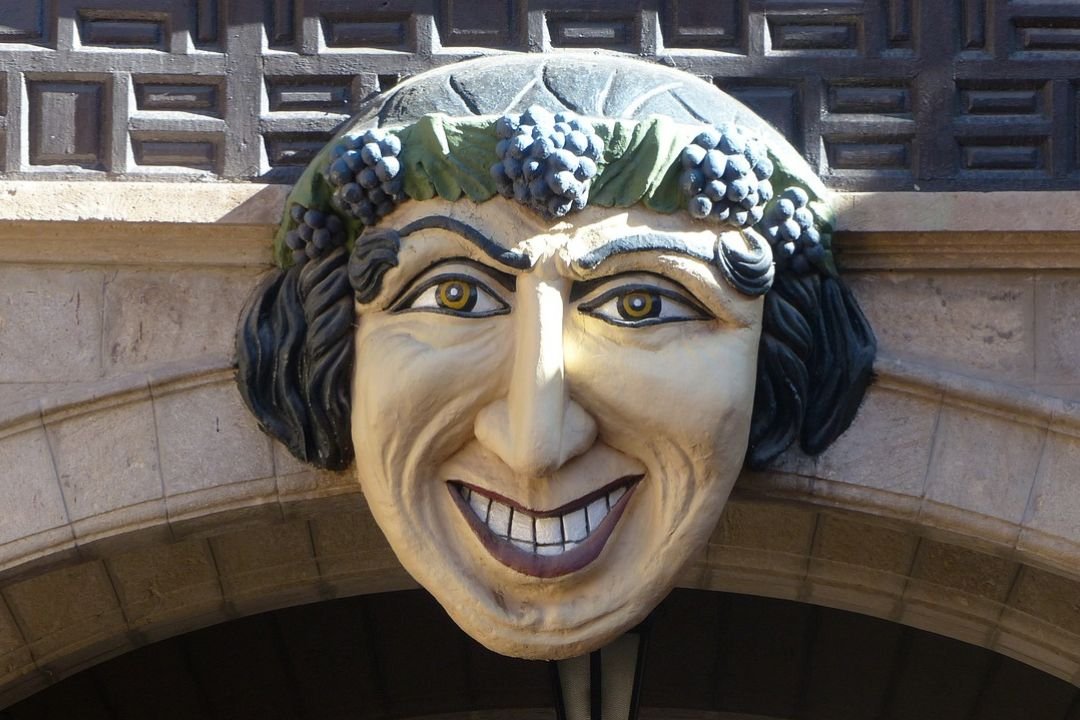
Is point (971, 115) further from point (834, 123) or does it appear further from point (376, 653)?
point (376, 653)

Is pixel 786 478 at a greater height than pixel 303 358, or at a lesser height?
lesser

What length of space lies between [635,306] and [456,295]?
1.25 feet

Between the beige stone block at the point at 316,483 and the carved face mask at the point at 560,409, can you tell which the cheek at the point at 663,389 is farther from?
the beige stone block at the point at 316,483

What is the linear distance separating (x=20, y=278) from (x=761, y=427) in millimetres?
1739

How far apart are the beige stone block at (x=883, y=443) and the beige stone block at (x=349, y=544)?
1.24 meters

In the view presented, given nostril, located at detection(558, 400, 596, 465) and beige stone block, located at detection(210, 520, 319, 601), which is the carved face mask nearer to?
nostril, located at detection(558, 400, 596, 465)

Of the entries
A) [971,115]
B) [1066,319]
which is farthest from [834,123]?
[1066,319]

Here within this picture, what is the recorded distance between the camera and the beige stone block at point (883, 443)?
475 centimetres

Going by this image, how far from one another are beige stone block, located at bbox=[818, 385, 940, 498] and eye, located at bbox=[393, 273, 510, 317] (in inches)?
34.4

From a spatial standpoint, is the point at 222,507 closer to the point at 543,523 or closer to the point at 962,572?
the point at 543,523

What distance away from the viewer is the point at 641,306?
14.5ft

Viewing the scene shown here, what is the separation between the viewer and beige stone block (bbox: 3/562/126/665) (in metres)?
5.25

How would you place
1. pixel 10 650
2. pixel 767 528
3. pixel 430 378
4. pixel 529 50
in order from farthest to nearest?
pixel 767 528 < pixel 10 650 < pixel 529 50 < pixel 430 378

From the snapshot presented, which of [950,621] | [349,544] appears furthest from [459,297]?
[950,621]
